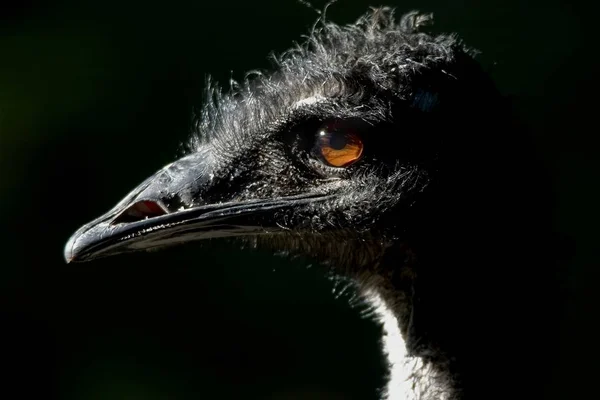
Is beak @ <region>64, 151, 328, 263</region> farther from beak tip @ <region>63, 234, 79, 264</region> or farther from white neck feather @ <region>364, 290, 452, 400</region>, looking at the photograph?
white neck feather @ <region>364, 290, 452, 400</region>

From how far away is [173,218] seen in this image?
2.60 m

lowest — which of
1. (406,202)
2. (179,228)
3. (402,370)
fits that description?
(402,370)

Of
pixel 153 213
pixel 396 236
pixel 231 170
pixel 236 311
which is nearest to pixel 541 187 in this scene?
pixel 396 236

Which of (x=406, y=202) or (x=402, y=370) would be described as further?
(x=402, y=370)

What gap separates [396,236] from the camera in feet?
8.59

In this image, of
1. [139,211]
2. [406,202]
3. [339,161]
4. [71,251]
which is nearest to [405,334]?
[406,202]

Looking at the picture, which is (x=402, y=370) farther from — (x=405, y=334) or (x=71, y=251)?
(x=71, y=251)

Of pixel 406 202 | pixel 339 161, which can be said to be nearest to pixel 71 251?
pixel 339 161

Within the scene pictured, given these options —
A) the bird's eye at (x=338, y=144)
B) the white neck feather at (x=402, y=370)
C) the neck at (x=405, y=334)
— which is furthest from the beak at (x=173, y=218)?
the white neck feather at (x=402, y=370)

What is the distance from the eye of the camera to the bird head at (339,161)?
2564mm

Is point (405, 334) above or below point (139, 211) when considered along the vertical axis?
below

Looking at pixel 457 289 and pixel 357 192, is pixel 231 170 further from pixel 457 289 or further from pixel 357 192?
pixel 457 289

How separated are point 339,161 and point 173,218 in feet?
1.38

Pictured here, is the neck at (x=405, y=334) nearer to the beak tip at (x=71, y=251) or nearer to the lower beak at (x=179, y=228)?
the lower beak at (x=179, y=228)
